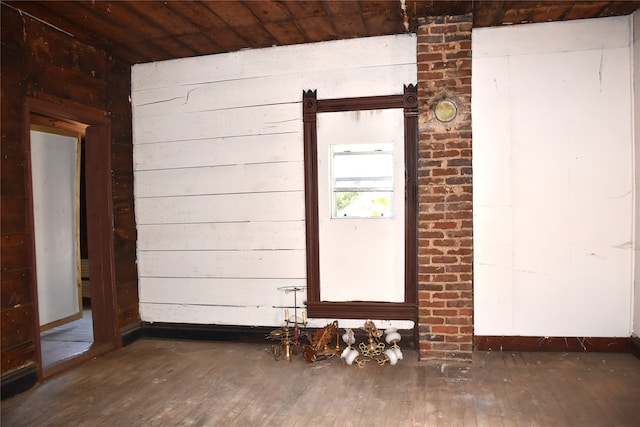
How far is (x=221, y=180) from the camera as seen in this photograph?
4.60 metres

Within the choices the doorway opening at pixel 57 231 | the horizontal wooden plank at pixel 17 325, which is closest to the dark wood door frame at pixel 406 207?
the horizontal wooden plank at pixel 17 325

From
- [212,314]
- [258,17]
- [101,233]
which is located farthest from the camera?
[212,314]

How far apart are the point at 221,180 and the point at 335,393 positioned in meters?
2.44

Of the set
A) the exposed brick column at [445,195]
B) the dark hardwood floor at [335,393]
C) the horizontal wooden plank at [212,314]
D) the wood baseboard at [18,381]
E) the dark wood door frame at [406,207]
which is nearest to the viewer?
the dark hardwood floor at [335,393]

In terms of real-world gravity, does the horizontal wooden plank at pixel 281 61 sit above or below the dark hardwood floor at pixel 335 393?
above

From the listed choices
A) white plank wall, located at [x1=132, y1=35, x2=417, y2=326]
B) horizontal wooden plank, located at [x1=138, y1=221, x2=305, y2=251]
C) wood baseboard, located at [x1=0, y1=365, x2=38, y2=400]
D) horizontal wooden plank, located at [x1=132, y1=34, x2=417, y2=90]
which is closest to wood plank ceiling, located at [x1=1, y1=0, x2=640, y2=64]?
horizontal wooden plank, located at [x1=132, y1=34, x2=417, y2=90]

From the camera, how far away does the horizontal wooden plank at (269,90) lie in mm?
4195

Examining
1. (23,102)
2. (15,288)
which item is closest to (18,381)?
(15,288)

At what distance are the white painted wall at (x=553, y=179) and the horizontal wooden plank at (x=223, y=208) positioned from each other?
6.04ft

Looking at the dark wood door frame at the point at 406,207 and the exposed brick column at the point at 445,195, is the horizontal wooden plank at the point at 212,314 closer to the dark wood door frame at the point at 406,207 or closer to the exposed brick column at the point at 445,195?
the dark wood door frame at the point at 406,207

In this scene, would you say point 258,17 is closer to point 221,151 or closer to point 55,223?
point 221,151

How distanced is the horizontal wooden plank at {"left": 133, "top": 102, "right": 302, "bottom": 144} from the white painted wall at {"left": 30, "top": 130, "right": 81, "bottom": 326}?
1.01m

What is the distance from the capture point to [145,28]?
3857mm

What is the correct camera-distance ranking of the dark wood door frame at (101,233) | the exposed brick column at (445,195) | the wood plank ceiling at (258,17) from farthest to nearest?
the dark wood door frame at (101,233) → the exposed brick column at (445,195) → the wood plank ceiling at (258,17)
